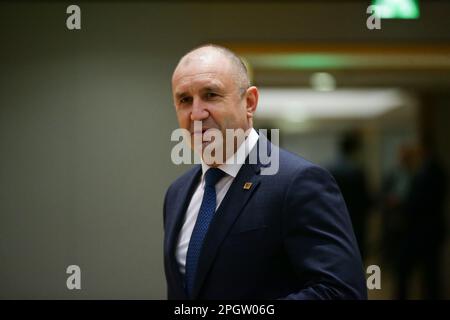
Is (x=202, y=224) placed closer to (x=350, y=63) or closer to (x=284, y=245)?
(x=284, y=245)

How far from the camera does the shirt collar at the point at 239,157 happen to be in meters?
1.27

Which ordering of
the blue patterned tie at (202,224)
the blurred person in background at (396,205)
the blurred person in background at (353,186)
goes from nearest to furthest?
1. the blue patterned tie at (202,224)
2. the blurred person in background at (353,186)
3. the blurred person in background at (396,205)

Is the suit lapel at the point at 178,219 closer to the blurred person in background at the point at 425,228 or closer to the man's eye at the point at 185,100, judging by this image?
the man's eye at the point at 185,100

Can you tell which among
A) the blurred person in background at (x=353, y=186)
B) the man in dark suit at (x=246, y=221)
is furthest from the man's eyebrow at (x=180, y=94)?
the blurred person in background at (x=353, y=186)

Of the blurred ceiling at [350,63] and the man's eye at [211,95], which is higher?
the blurred ceiling at [350,63]

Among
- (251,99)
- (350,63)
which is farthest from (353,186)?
(251,99)

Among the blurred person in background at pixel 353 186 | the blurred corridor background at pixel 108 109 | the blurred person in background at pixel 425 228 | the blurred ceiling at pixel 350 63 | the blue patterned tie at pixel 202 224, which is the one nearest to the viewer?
the blue patterned tie at pixel 202 224

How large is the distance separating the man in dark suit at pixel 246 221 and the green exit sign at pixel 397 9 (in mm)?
2645

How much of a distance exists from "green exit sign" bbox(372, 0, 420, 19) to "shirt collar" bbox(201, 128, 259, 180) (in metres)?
2.71

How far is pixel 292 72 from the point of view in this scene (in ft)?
13.8

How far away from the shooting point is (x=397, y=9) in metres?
3.62

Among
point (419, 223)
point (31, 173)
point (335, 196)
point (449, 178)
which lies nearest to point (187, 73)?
point (335, 196)
